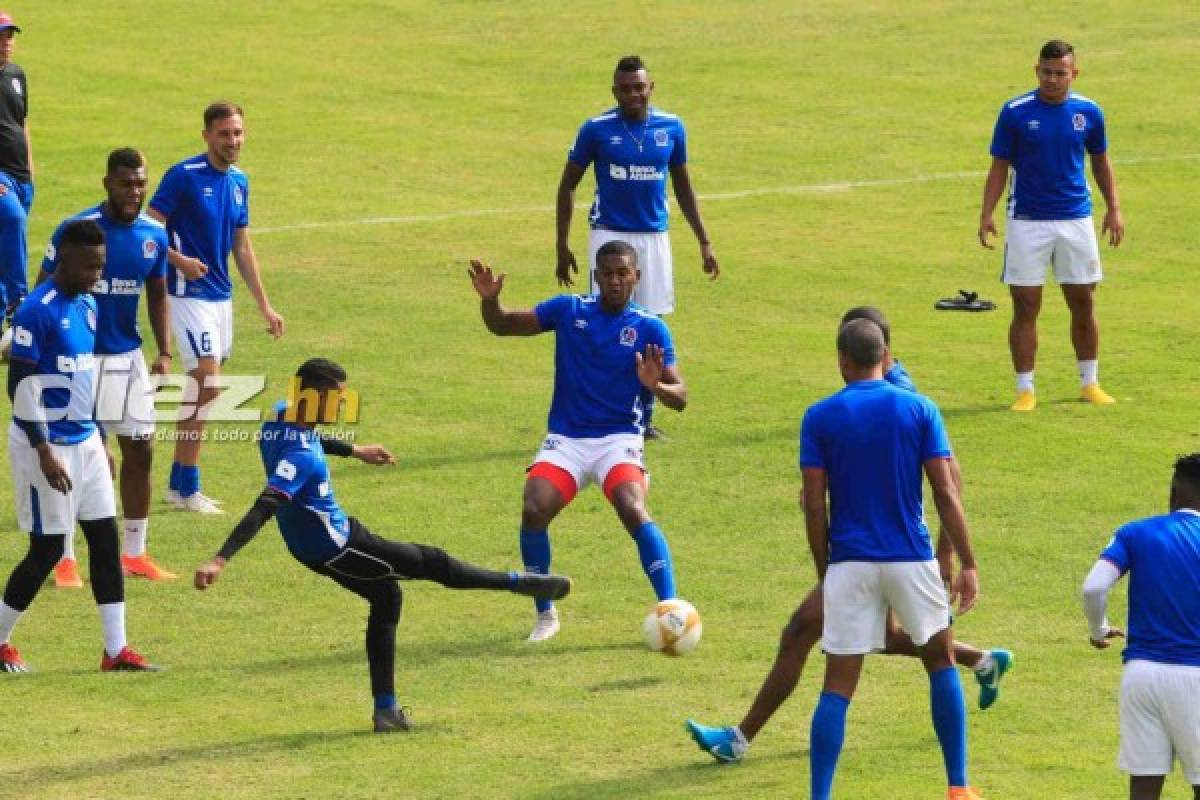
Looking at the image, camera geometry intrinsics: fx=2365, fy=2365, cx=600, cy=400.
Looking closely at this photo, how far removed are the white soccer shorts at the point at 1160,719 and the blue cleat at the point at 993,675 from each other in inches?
85.1

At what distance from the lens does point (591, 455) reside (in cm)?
1435

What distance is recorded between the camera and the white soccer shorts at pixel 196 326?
56.7ft

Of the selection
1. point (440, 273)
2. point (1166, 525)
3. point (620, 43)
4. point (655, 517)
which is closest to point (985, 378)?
point (655, 517)

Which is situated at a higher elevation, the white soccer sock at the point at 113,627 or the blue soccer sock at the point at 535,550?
the blue soccer sock at the point at 535,550

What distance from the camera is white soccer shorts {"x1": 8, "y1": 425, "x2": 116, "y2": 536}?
1367cm

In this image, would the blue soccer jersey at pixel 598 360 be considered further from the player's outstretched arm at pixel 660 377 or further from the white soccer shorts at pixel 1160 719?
the white soccer shorts at pixel 1160 719

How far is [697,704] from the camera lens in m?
13.3

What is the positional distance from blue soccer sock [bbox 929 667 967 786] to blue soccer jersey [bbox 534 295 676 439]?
3.52 meters

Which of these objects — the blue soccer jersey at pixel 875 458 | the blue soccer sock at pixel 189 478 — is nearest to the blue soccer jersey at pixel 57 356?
the blue soccer sock at pixel 189 478

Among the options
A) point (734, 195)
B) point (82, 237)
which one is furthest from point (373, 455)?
point (734, 195)

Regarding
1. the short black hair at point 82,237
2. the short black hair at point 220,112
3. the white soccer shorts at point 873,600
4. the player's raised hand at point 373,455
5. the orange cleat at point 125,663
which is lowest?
the orange cleat at point 125,663

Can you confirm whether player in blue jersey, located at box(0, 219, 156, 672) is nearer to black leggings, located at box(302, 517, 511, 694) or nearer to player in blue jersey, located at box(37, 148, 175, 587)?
black leggings, located at box(302, 517, 511, 694)

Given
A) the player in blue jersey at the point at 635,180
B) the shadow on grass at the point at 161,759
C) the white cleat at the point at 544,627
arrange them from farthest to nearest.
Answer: the player in blue jersey at the point at 635,180
the white cleat at the point at 544,627
the shadow on grass at the point at 161,759

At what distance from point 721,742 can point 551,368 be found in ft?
32.2
